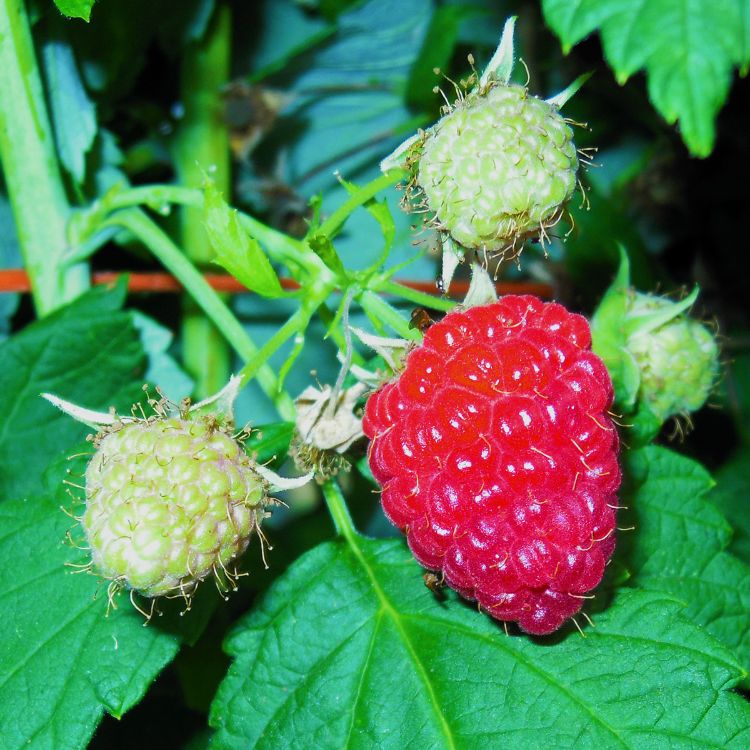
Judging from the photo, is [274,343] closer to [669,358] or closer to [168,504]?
[168,504]

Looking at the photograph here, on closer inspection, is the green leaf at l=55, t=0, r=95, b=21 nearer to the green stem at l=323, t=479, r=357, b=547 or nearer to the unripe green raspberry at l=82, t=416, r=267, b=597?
the unripe green raspberry at l=82, t=416, r=267, b=597

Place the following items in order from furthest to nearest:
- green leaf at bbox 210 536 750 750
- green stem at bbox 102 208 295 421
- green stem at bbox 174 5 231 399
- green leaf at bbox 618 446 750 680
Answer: green stem at bbox 174 5 231 399 → green leaf at bbox 618 446 750 680 → green stem at bbox 102 208 295 421 → green leaf at bbox 210 536 750 750

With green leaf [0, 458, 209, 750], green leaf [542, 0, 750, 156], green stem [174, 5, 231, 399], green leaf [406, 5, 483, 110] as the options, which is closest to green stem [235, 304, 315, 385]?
green leaf [0, 458, 209, 750]

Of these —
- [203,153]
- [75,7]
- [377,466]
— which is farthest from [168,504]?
[203,153]

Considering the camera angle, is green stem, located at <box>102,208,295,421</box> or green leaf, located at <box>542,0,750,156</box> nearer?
green leaf, located at <box>542,0,750,156</box>

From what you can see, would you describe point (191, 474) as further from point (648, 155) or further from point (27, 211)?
point (648, 155)

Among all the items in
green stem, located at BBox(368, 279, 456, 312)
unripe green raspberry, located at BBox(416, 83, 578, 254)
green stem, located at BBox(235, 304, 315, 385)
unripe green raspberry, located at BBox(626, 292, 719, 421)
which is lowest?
unripe green raspberry, located at BBox(626, 292, 719, 421)
